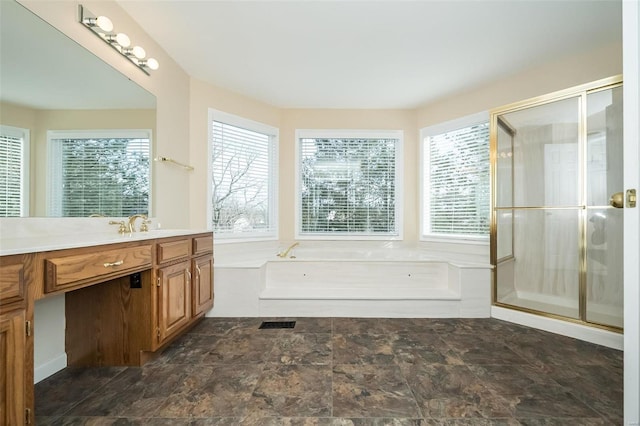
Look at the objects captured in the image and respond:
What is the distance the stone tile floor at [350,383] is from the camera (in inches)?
51.3

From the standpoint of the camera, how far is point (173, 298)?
6.23 feet

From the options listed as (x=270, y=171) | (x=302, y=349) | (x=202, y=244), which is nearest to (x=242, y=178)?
(x=270, y=171)

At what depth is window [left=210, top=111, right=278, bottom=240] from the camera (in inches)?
121

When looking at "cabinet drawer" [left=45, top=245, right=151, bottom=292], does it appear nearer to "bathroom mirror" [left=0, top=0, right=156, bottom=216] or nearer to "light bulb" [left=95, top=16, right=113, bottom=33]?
"bathroom mirror" [left=0, top=0, right=156, bottom=216]

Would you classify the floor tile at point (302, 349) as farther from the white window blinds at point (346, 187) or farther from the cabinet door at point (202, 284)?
the white window blinds at point (346, 187)

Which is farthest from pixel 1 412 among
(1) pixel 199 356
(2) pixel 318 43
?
(2) pixel 318 43

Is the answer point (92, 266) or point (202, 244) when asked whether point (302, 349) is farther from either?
point (92, 266)

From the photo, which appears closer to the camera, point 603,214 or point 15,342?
point 15,342

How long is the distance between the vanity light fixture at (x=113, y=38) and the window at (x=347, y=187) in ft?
6.36

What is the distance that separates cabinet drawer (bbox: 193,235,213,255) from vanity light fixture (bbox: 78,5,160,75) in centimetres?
144

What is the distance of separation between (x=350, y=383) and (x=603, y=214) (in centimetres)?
254

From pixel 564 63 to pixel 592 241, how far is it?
1.69 meters

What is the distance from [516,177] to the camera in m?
2.66

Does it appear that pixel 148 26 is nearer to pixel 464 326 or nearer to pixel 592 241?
pixel 464 326
